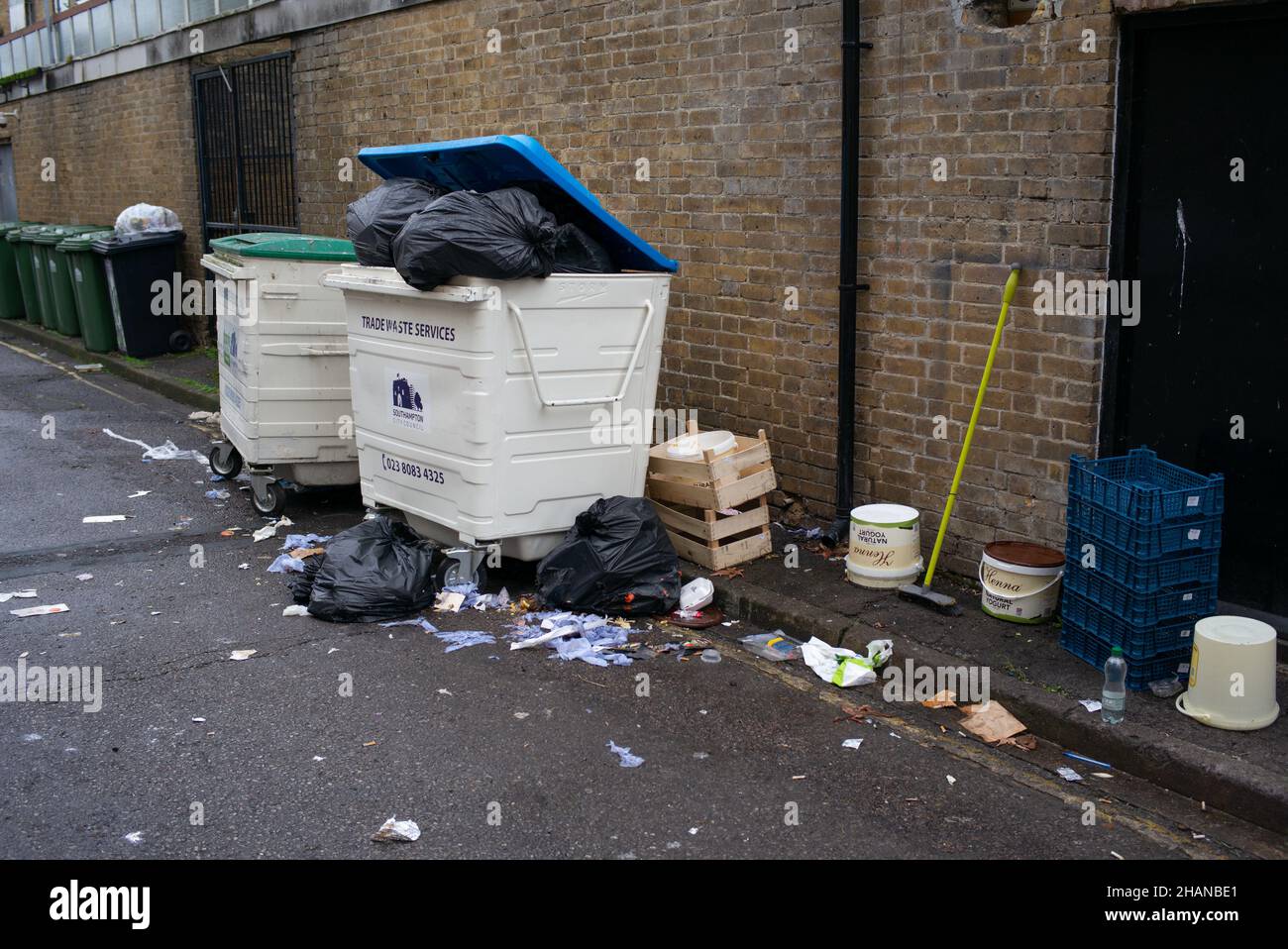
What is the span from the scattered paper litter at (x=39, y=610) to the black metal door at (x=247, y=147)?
710 cm

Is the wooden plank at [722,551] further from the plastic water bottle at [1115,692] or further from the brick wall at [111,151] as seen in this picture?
the brick wall at [111,151]

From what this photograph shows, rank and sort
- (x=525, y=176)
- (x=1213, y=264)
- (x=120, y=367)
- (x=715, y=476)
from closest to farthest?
(x=1213, y=264) < (x=525, y=176) < (x=715, y=476) < (x=120, y=367)

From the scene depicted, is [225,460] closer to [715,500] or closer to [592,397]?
[592,397]

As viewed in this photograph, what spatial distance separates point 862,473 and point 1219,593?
1.93m

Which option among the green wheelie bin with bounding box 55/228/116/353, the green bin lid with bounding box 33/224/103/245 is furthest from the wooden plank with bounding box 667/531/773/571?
the green bin lid with bounding box 33/224/103/245

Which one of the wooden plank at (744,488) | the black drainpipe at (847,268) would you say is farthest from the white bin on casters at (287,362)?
the black drainpipe at (847,268)

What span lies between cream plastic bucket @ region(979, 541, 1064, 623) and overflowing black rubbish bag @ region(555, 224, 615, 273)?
7.82 feet

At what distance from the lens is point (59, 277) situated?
49.2ft

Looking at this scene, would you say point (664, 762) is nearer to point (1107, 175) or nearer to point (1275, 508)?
point (1275, 508)

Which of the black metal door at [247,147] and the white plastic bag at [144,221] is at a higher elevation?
the black metal door at [247,147]

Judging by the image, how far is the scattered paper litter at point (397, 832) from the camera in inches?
153

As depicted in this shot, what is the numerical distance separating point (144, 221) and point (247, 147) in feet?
5.46

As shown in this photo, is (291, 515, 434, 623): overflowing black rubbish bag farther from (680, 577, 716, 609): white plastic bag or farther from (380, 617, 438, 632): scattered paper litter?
(680, 577, 716, 609): white plastic bag

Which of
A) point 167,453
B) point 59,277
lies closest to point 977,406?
point 167,453
